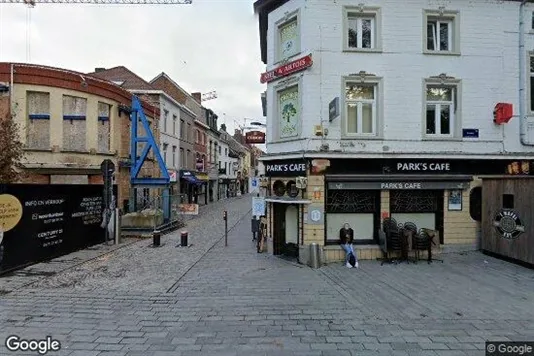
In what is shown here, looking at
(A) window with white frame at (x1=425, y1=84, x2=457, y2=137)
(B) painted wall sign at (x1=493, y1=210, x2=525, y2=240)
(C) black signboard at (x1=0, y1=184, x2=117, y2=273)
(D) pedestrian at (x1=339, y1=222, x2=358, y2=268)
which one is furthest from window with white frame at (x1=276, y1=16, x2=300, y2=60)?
(C) black signboard at (x1=0, y1=184, x2=117, y2=273)

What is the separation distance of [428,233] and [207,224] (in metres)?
14.2

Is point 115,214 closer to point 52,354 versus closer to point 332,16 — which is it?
point 52,354

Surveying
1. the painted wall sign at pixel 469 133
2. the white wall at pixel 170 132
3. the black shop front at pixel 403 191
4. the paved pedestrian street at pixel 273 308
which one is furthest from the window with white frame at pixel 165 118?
the painted wall sign at pixel 469 133

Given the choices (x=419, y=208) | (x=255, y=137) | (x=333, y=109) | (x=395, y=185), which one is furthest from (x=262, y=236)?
(x=419, y=208)

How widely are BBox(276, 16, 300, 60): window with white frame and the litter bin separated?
21.2 ft

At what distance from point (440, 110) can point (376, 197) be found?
3785 millimetres

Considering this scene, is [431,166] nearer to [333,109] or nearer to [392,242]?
[392,242]

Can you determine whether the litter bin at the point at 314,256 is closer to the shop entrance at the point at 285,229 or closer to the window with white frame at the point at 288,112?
the shop entrance at the point at 285,229

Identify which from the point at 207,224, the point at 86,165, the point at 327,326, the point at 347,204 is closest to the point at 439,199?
the point at 347,204

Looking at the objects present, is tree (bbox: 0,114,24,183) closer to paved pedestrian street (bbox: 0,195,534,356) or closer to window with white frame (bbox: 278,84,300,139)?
paved pedestrian street (bbox: 0,195,534,356)

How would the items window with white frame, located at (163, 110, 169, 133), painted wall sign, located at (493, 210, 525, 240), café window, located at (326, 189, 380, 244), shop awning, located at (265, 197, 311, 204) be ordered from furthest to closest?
1. window with white frame, located at (163, 110, 169, 133)
2. café window, located at (326, 189, 380, 244)
3. shop awning, located at (265, 197, 311, 204)
4. painted wall sign, located at (493, 210, 525, 240)

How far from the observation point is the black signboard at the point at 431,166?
38.2 ft

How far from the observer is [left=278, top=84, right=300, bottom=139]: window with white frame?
12.3 metres

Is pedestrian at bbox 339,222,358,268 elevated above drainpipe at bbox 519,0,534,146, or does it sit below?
below
